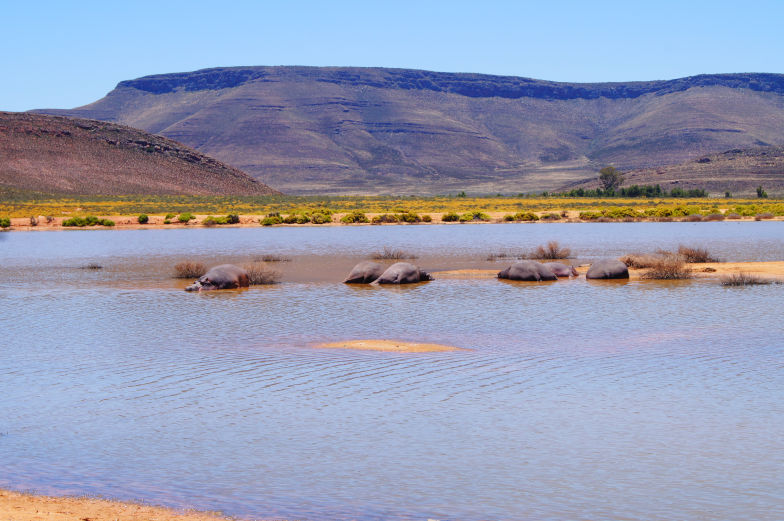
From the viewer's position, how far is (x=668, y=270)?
912 inches

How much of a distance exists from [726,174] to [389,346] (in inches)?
3885

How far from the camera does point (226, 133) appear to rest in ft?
597

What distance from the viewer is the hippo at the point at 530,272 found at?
23250mm

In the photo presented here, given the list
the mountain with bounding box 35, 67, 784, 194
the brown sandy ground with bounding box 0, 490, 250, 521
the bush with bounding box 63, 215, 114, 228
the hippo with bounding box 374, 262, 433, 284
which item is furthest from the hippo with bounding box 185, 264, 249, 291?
the mountain with bounding box 35, 67, 784, 194

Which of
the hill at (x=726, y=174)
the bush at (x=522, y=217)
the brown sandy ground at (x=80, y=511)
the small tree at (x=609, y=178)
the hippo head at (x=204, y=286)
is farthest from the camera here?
the small tree at (x=609, y=178)

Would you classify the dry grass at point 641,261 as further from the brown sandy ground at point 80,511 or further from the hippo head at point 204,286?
the brown sandy ground at point 80,511

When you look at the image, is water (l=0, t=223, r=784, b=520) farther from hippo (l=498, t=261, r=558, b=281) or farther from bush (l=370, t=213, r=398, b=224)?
bush (l=370, t=213, r=398, b=224)

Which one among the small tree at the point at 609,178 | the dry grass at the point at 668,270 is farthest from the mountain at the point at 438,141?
the dry grass at the point at 668,270

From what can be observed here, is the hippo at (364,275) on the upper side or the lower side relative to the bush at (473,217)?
lower

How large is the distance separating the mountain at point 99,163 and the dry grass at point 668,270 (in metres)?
76.8

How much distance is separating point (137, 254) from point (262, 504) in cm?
2895

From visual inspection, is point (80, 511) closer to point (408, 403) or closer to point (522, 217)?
point (408, 403)

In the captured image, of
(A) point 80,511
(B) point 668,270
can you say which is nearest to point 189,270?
(B) point 668,270

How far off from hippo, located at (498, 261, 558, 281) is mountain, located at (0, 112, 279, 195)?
74.8 m
